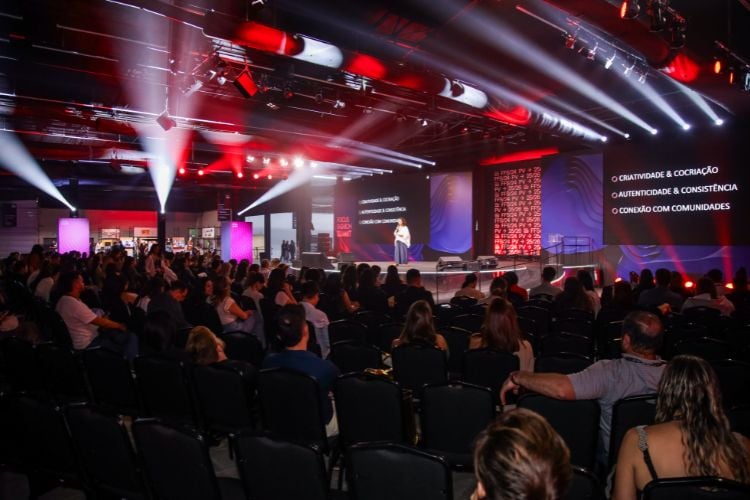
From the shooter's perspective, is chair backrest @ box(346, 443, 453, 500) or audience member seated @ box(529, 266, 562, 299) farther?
audience member seated @ box(529, 266, 562, 299)

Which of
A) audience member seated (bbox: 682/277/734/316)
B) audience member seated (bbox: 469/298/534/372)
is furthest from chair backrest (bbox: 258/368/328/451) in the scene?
audience member seated (bbox: 682/277/734/316)

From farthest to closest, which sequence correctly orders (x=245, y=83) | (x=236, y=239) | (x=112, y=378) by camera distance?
(x=236, y=239), (x=245, y=83), (x=112, y=378)

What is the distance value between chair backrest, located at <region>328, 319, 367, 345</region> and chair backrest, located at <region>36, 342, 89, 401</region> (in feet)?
8.37

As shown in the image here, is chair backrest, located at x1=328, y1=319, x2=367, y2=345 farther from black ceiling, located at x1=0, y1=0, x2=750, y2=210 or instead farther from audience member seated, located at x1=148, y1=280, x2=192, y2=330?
black ceiling, located at x1=0, y1=0, x2=750, y2=210

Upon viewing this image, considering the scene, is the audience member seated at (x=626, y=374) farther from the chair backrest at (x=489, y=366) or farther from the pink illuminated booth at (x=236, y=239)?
the pink illuminated booth at (x=236, y=239)

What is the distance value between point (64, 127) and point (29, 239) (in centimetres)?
1412

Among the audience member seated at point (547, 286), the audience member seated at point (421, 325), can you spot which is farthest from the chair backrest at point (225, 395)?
the audience member seated at point (547, 286)

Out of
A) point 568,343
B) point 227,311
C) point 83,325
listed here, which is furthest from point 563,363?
point 83,325

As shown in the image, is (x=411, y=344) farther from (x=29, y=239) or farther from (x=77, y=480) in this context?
(x=29, y=239)

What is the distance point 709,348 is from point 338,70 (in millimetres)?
7189

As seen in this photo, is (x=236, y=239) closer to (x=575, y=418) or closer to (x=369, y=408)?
(x=369, y=408)

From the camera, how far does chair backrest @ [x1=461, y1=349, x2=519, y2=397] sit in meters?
4.07

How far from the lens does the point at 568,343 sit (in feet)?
16.5

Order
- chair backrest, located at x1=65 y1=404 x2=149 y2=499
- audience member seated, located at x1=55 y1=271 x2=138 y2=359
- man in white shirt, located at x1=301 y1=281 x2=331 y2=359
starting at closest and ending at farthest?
chair backrest, located at x1=65 y1=404 x2=149 y2=499 → audience member seated, located at x1=55 y1=271 x2=138 y2=359 → man in white shirt, located at x1=301 y1=281 x2=331 y2=359
